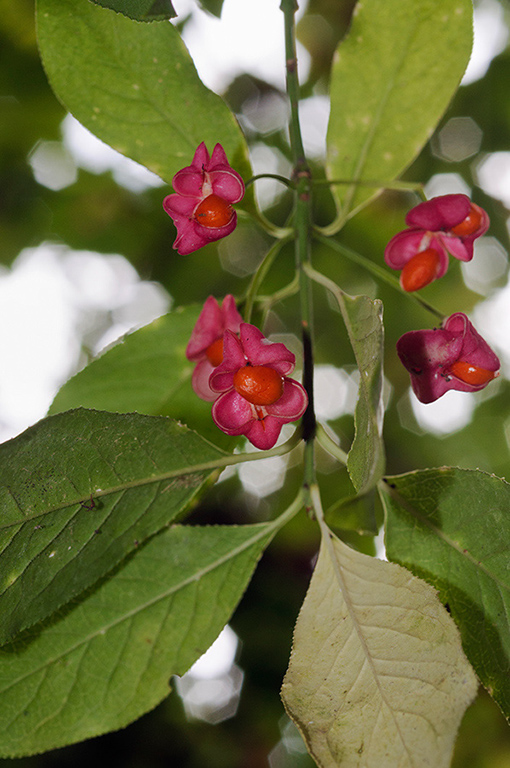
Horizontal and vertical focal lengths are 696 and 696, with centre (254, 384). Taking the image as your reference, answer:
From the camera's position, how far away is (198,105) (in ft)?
3.55

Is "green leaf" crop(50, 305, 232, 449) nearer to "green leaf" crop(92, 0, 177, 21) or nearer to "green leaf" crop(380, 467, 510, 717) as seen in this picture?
"green leaf" crop(380, 467, 510, 717)

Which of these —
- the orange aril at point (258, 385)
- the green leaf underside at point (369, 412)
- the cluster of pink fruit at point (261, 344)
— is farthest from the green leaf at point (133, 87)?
the green leaf underside at point (369, 412)

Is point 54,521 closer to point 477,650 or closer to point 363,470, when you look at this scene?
point 363,470

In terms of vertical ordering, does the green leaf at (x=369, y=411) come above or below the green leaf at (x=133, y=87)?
below

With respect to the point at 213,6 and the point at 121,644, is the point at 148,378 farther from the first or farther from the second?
the point at 213,6

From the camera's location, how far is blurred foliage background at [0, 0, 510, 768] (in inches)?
84.9

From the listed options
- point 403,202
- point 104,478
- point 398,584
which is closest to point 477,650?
point 398,584

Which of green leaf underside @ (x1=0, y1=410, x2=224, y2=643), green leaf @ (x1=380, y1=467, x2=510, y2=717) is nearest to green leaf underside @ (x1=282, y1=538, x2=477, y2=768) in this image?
green leaf @ (x1=380, y1=467, x2=510, y2=717)

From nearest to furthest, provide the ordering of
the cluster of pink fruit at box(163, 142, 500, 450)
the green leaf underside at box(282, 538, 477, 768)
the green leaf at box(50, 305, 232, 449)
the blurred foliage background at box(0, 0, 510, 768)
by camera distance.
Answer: the green leaf underside at box(282, 538, 477, 768), the cluster of pink fruit at box(163, 142, 500, 450), the green leaf at box(50, 305, 232, 449), the blurred foliage background at box(0, 0, 510, 768)

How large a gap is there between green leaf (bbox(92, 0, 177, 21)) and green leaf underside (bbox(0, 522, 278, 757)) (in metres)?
0.66

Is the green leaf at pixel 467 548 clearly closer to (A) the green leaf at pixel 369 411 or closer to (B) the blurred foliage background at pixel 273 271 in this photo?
(A) the green leaf at pixel 369 411

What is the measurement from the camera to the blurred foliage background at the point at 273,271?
216 cm

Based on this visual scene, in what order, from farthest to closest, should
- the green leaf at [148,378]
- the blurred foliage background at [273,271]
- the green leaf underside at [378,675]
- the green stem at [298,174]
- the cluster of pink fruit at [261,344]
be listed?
the blurred foliage background at [273,271]
the green leaf at [148,378]
the green stem at [298,174]
the cluster of pink fruit at [261,344]
the green leaf underside at [378,675]

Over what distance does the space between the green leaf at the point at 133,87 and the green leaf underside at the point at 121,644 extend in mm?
592
